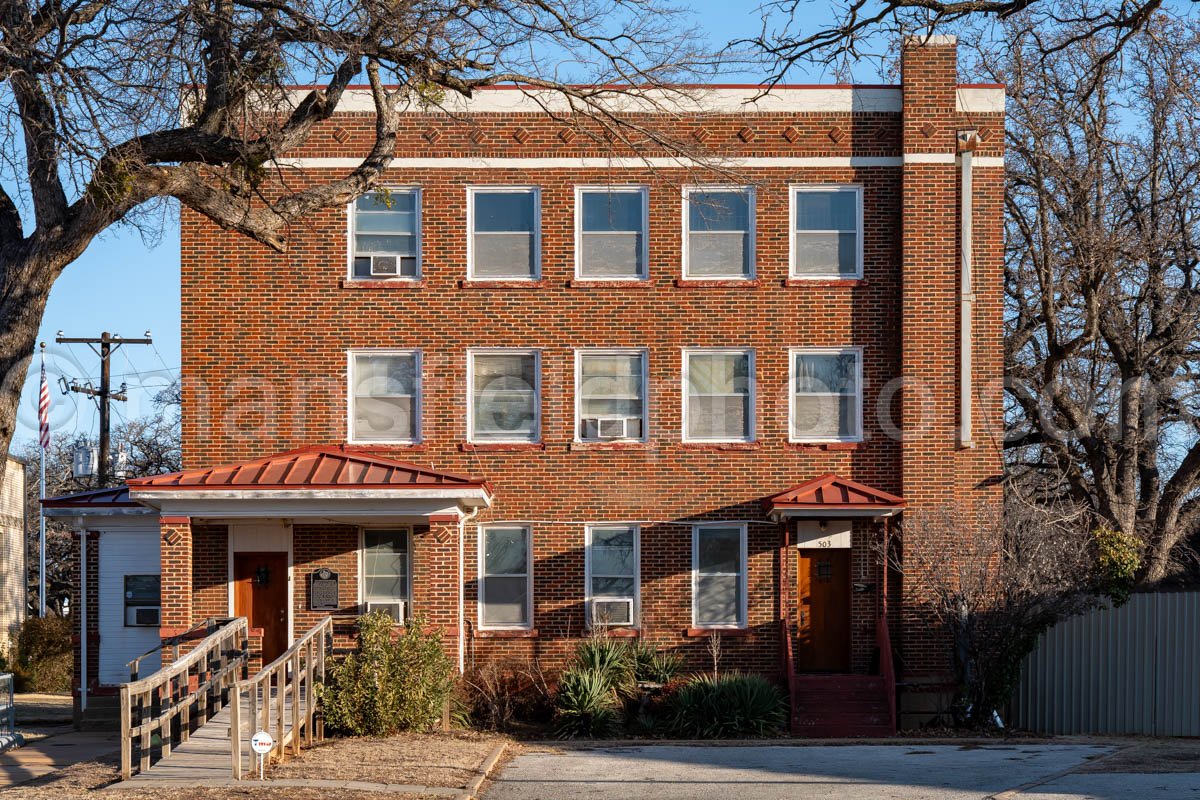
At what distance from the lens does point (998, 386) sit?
23000 mm

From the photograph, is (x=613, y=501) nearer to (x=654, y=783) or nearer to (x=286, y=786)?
(x=654, y=783)

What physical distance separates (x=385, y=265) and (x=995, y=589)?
35.4 feet

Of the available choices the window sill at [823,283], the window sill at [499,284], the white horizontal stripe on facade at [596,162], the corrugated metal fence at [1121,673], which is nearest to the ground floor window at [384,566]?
the window sill at [499,284]

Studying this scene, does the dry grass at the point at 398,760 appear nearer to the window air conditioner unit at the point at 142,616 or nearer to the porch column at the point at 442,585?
the porch column at the point at 442,585

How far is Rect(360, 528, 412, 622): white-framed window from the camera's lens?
23.0 meters

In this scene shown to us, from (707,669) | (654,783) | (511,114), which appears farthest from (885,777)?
(511,114)

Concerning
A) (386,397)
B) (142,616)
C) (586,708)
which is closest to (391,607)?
(386,397)

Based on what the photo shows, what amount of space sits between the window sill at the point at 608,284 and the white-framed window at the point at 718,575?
158 inches

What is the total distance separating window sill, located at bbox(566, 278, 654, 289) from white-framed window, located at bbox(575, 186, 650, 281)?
7cm

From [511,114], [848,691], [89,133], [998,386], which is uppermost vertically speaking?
[511,114]

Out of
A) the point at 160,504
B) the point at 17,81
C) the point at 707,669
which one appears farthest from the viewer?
the point at 707,669

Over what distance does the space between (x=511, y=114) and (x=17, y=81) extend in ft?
37.9

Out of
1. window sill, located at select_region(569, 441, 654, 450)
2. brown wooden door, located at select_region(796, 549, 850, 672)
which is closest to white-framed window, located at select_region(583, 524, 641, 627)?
window sill, located at select_region(569, 441, 654, 450)

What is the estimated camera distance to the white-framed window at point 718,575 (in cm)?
2308
